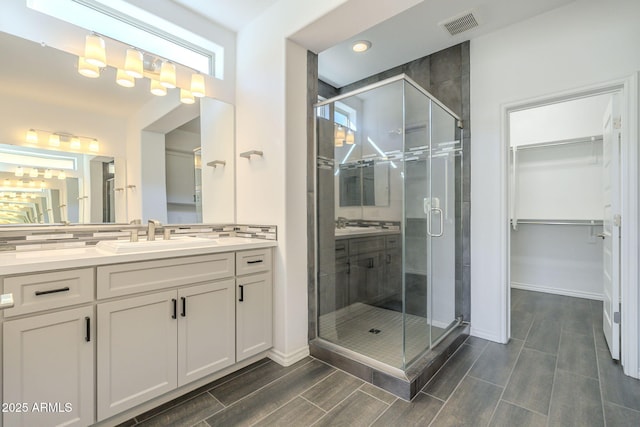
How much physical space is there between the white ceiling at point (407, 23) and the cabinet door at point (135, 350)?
2.17 metres

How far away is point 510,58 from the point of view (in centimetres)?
251

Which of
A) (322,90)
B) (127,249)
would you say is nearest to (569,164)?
(322,90)

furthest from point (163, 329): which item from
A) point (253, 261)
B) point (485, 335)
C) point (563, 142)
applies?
point (563, 142)

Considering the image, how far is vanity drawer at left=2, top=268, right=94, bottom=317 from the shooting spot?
1.22 meters

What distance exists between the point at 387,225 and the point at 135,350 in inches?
84.8

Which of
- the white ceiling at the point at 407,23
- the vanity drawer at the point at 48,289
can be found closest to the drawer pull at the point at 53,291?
the vanity drawer at the point at 48,289

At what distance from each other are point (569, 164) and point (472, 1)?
2706 mm

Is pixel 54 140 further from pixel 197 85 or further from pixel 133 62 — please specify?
pixel 197 85

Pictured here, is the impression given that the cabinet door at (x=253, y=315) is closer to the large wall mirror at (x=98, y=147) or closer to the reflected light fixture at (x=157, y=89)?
the large wall mirror at (x=98, y=147)

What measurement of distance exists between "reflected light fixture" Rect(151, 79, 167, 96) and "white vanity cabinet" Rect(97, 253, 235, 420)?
1.37m

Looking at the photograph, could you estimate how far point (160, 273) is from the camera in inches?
64.1

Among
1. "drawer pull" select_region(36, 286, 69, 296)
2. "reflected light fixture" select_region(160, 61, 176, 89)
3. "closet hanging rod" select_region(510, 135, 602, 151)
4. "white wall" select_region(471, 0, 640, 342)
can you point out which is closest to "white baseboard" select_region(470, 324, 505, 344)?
"white wall" select_region(471, 0, 640, 342)

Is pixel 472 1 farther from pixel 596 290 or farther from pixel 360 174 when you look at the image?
pixel 596 290

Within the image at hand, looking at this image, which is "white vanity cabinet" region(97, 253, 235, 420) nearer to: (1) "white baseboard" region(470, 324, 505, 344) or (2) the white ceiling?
(2) the white ceiling
